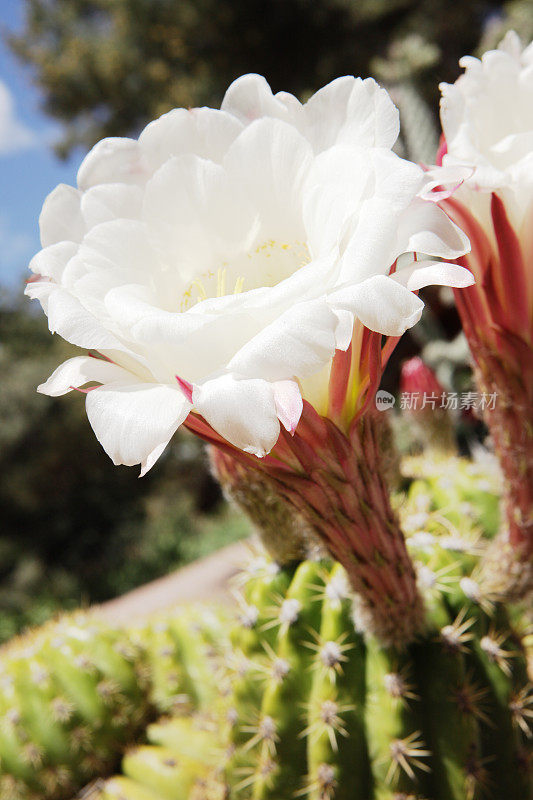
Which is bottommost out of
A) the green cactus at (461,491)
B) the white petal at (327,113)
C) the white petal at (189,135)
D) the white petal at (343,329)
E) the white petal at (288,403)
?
the green cactus at (461,491)

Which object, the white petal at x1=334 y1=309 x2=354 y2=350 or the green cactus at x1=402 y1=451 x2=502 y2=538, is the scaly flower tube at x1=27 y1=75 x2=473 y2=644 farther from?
the green cactus at x1=402 y1=451 x2=502 y2=538

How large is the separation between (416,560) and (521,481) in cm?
12

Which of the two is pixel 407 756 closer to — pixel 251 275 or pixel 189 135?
pixel 251 275

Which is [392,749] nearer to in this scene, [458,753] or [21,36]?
[458,753]

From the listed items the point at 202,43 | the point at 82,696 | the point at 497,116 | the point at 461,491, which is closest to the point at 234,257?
the point at 497,116

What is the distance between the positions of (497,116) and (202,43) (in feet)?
16.3

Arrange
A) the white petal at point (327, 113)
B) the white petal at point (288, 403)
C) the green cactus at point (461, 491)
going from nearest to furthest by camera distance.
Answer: the white petal at point (288, 403) < the white petal at point (327, 113) < the green cactus at point (461, 491)

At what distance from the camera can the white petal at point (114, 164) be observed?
0.44 metres

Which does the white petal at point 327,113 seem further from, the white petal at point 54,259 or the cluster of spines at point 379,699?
the cluster of spines at point 379,699

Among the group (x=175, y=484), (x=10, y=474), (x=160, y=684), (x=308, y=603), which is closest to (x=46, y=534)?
(x=10, y=474)

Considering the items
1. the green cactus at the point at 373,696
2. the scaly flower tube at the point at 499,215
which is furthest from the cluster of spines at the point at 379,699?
the scaly flower tube at the point at 499,215

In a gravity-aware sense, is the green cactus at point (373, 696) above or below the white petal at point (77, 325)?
below

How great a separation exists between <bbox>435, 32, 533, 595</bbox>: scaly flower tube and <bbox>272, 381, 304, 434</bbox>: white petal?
0.58 feet

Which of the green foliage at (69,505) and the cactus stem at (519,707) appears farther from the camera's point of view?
the green foliage at (69,505)
